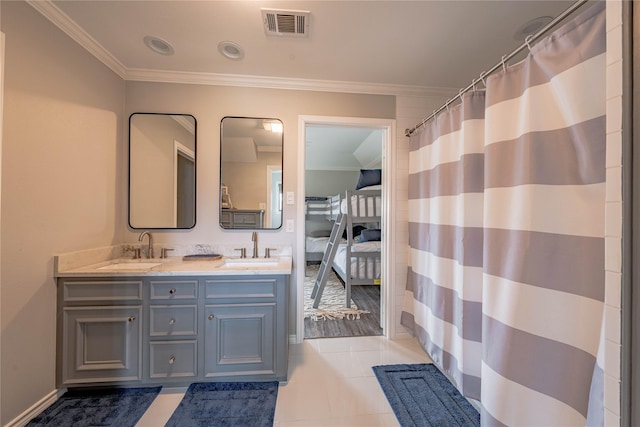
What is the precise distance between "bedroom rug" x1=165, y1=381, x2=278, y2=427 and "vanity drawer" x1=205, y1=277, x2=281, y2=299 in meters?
0.64

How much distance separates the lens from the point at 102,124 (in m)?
1.88

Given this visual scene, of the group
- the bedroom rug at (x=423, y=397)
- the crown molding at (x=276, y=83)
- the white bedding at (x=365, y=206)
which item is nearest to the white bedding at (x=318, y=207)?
the white bedding at (x=365, y=206)

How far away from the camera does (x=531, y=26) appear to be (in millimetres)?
1551

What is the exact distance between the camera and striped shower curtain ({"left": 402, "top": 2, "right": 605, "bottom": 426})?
0.85 meters

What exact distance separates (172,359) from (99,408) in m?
0.45

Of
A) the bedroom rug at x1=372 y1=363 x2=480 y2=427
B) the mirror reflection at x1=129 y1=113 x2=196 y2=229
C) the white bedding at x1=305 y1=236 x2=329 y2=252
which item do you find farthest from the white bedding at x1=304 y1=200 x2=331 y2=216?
the bedroom rug at x1=372 y1=363 x2=480 y2=427

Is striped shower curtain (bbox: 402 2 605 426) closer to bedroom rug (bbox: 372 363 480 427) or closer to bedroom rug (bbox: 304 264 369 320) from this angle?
bedroom rug (bbox: 372 363 480 427)

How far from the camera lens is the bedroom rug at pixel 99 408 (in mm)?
1396

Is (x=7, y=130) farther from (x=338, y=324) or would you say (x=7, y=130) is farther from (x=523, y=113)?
(x=338, y=324)

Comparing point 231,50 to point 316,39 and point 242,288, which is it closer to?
point 316,39

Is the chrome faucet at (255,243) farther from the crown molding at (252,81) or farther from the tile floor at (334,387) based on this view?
the crown molding at (252,81)

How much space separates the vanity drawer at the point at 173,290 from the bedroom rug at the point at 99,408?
0.65m

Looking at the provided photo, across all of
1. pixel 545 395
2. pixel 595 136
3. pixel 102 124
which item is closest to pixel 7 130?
pixel 102 124

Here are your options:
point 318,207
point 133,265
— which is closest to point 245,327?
point 133,265
